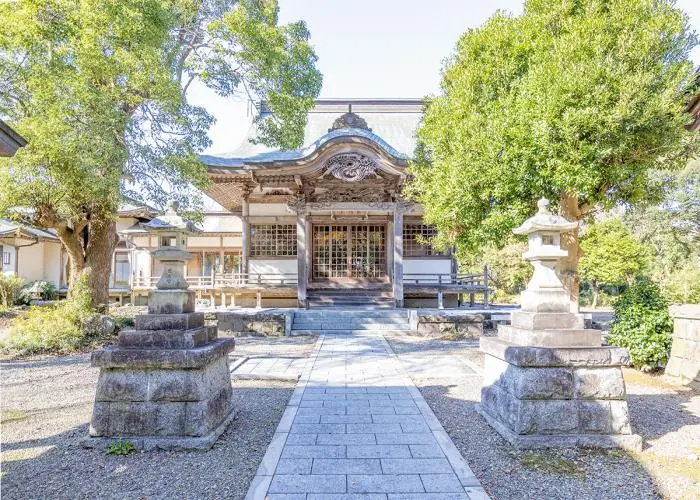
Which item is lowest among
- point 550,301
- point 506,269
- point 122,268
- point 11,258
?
point 550,301

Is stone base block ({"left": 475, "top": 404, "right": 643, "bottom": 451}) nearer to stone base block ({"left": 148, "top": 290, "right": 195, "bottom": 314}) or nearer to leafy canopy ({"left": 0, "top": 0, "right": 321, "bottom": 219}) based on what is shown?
stone base block ({"left": 148, "top": 290, "right": 195, "bottom": 314})

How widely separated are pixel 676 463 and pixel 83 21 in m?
10.9

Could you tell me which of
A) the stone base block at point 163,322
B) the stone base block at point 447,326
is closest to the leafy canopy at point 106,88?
the stone base block at point 163,322

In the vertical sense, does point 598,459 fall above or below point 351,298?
below

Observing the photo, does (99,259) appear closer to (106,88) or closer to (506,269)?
(106,88)

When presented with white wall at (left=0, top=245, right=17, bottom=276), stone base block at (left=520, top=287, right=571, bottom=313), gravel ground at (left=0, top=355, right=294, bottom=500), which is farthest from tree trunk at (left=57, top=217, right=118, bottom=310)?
white wall at (left=0, top=245, right=17, bottom=276)

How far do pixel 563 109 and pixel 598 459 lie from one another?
481 centimetres

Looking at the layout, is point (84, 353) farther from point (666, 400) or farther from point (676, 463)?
point (666, 400)

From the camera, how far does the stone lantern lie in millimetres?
4031

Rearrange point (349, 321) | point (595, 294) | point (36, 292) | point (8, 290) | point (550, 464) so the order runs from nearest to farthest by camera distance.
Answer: point (550, 464)
point (349, 321)
point (8, 290)
point (36, 292)
point (595, 294)

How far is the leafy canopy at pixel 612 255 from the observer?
19.1 meters

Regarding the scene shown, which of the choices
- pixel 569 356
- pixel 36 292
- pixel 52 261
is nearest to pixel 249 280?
pixel 36 292

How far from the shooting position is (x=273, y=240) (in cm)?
1423

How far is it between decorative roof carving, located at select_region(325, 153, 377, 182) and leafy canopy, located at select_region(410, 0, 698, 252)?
4.24m
